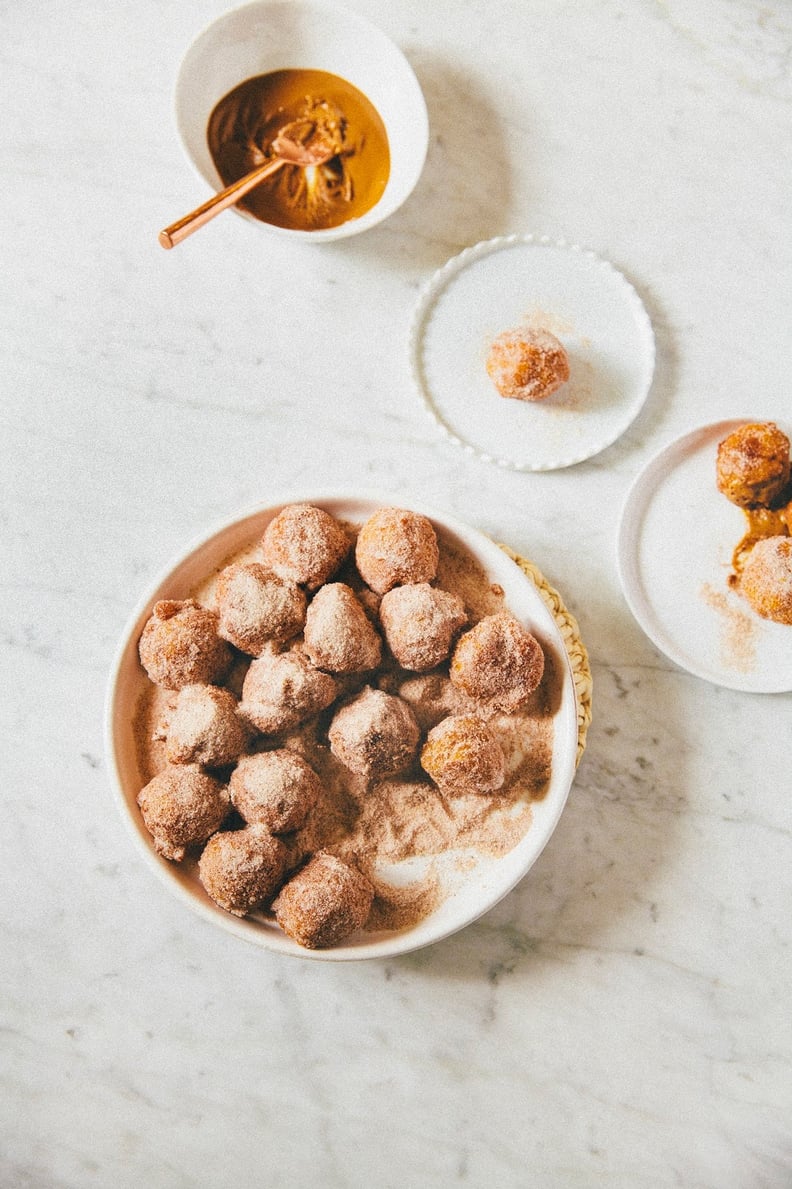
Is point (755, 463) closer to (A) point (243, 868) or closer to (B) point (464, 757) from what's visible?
(B) point (464, 757)

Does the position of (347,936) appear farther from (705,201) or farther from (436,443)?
(705,201)

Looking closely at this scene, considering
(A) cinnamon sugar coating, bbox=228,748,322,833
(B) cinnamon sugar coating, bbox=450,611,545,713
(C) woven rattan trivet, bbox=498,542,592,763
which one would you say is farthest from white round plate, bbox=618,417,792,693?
(A) cinnamon sugar coating, bbox=228,748,322,833

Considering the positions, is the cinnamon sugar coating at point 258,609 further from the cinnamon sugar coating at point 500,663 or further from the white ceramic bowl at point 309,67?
the white ceramic bowl at point 309,67

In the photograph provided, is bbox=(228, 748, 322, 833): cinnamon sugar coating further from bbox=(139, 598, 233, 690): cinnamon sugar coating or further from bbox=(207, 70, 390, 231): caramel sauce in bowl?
bbox=(207, 70, 390, 231): caramel sauce in bowl

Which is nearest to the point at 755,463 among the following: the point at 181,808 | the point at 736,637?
the point at 736,637

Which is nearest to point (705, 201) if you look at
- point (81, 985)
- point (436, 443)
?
point (436, 443)
